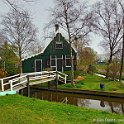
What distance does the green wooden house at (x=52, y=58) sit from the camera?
36312mm

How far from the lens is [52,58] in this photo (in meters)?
37.2

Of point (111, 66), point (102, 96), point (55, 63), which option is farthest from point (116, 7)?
point (102, 96)

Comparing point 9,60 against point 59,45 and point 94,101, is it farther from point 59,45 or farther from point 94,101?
point 94,101

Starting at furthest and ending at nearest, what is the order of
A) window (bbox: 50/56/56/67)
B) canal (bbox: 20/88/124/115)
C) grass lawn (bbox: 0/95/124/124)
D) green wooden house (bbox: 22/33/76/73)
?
window (bbox: 50/56/56/67), green wooden house (bbox: 22/33/76/73), canal (bbox: 20/88/124/115), grass lawn (bbox: 0/95/124/124)

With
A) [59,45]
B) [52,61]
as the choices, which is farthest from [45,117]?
[59,45]

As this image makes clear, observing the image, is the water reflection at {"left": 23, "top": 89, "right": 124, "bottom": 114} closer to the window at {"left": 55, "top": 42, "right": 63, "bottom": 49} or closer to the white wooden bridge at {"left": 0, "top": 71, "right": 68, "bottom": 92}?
the white wooden bridge at {"left": 0, "top": 71, "right": 68, "bottom": 92}

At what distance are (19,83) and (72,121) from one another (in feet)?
41.1

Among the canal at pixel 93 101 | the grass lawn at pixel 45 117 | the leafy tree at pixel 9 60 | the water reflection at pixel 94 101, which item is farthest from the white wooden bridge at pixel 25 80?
the leafy tree at pixel 9 60

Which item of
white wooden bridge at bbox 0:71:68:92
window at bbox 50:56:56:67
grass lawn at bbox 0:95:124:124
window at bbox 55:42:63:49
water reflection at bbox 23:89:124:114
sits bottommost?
water reflection at bbox 23:89:124:114

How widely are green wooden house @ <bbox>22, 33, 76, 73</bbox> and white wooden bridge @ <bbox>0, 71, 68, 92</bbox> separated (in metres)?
6.26

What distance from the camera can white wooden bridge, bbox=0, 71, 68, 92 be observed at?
20.1 meters

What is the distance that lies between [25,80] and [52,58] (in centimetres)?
1417

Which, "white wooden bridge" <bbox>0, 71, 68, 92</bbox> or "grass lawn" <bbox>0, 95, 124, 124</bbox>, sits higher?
"white wooden bridge" <bbox>0, 71, 68, 92</bbox>

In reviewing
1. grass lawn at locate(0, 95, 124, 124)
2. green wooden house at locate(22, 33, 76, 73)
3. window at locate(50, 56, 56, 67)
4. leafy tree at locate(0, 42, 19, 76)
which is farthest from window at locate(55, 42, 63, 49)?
grass lawn at locate(0, 95, 124, 124)
